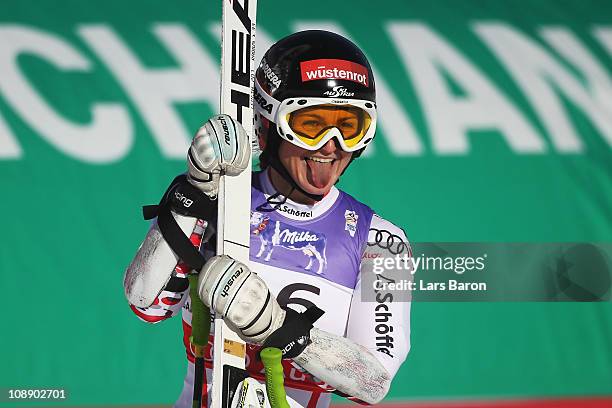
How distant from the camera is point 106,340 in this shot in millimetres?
5883

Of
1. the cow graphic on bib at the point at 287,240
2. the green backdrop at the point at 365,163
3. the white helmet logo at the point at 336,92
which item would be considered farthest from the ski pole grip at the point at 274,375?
the green backdrop at the point at 365,163

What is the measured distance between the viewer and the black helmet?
314cm

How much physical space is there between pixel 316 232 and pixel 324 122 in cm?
38

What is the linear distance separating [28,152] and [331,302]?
324cm

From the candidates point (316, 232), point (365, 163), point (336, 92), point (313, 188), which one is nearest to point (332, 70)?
point (336, 92)

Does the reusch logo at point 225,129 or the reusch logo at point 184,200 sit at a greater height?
the reusch logo at point 225,129

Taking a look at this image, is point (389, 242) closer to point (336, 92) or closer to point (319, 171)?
point (319, 171)

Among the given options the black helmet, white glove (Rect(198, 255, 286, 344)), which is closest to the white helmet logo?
the black helmet

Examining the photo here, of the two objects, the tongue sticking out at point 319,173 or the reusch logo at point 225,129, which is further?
the tongue sticking out at point 319,173

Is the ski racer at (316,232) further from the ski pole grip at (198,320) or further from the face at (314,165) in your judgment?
the ski pole grip at (198,320)

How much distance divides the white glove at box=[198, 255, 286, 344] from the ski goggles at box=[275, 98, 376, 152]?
585mm

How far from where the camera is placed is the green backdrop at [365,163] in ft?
19.3

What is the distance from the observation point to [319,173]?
322cm

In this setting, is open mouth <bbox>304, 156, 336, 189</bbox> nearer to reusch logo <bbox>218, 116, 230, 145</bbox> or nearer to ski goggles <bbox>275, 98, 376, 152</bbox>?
ski goggles <bbox>275, 98, 376, 152</bbox>
